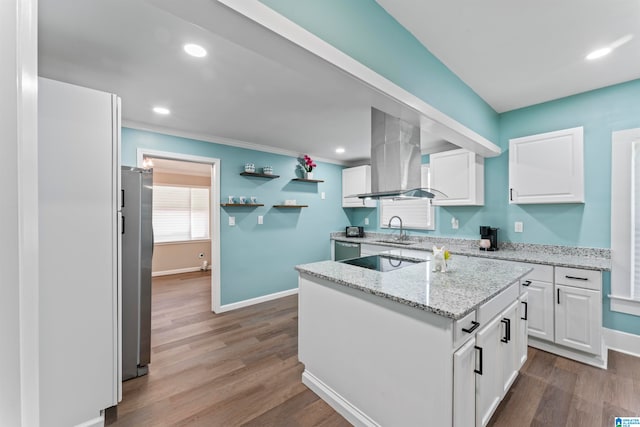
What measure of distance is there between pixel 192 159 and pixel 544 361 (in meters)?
4.44

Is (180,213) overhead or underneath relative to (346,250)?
overhead

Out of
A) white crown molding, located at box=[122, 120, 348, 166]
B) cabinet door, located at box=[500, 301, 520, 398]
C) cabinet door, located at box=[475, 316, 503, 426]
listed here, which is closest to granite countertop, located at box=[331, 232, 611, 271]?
cabinet door, located at box=[500, 301, 520, 398]

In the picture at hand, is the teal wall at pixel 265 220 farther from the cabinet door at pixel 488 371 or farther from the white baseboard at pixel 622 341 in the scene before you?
the white baseboard at pixel 622 341

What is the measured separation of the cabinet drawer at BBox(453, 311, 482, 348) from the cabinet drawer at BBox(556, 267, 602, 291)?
5.52 ft

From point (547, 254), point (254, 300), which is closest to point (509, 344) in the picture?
point (547, 254)

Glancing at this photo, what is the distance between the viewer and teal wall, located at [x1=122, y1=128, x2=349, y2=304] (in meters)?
3.48

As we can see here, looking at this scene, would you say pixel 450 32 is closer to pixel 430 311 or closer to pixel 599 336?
pixel 430 311

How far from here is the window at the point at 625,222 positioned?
7.78 ft

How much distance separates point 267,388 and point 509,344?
1825 millimetres

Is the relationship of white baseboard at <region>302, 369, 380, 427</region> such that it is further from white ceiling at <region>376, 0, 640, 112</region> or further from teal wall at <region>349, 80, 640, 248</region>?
teal wall at <region>349, 80, 640, 248</region>

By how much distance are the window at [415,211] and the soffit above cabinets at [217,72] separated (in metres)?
1.17

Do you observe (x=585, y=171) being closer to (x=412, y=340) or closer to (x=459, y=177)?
(x=459, y=177)

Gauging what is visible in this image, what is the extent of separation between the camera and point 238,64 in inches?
73.0

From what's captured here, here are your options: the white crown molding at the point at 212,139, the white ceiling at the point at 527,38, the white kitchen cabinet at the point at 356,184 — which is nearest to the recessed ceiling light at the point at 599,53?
the white ceiling at the point at 527,38
